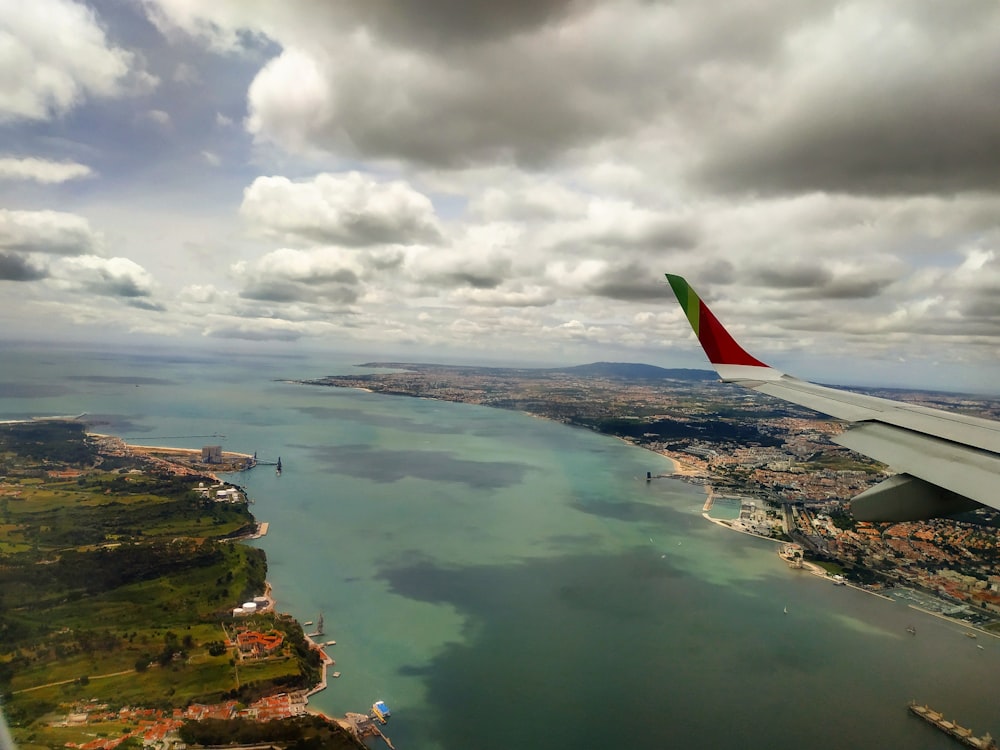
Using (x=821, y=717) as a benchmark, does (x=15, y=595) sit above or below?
above

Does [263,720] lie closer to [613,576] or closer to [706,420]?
[613,576]

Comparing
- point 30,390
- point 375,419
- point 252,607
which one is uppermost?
point 30,390

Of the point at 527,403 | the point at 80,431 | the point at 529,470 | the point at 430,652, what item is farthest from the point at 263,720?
the point at 527,403

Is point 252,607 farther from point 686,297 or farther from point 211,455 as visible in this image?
point 211,455

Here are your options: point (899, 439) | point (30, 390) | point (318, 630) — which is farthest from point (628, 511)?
point (30, 390)

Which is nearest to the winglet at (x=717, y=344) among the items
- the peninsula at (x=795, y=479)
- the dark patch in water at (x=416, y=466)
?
the peninsula at (x=795, y=479)

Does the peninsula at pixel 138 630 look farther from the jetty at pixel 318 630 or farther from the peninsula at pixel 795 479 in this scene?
the peninsula at pixel 795 479

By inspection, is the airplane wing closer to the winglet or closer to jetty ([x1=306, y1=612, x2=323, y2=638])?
the winglet

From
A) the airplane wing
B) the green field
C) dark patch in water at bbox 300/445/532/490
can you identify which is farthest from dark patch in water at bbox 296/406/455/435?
the airplane wing
